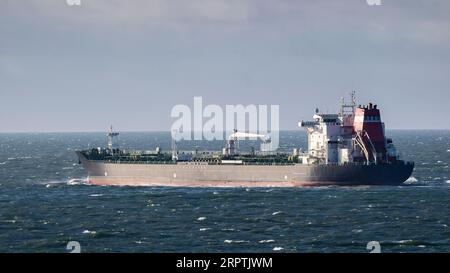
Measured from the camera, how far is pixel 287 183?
308 feet

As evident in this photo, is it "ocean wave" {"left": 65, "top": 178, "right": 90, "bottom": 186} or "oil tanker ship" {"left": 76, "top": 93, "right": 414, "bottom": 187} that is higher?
"oil tanker ship" {"left": 76, "top": 93, "right": 414, "bottom": 187}

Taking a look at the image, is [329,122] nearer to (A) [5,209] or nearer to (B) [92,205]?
(B) [92,205]

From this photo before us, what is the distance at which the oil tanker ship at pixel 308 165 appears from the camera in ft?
298

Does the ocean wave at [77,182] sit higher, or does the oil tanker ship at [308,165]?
the oil tanker ship at [308,165]

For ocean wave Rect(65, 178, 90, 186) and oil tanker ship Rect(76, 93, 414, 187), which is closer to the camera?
oil tanker ship Rect(76, 93, 414, 187)

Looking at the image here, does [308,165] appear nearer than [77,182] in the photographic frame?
Yes

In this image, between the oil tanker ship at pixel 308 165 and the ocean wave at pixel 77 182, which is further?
the ocean wave at pixel 77 182

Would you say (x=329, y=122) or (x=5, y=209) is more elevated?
(x=329, y=122)

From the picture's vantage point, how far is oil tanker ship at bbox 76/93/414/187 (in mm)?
90875

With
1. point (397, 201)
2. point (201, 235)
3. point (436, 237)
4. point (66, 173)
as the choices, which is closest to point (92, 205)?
point (201, 235)

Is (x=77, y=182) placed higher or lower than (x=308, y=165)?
lower

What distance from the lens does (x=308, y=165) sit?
91938 mm

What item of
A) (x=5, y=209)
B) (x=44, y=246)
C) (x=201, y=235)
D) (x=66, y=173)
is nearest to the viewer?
(x=44, y=246)
